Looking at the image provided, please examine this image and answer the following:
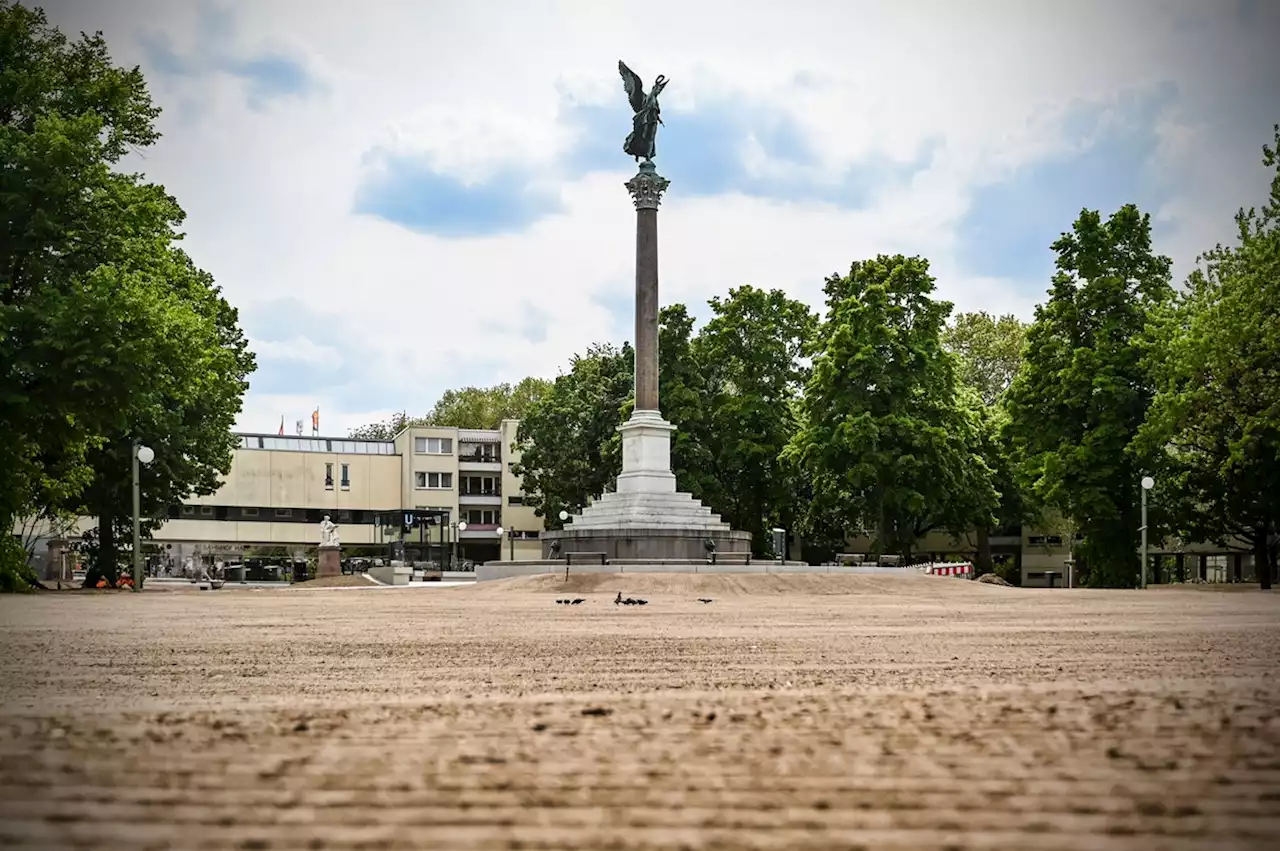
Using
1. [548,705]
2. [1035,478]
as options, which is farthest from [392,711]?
[1035,478]

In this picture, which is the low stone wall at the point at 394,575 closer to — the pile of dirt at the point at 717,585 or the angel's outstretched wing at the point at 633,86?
the pile of dirt at the point at 717,585

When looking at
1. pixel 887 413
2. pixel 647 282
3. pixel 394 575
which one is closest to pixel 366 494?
pixel 394 575

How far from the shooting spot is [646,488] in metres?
45.1

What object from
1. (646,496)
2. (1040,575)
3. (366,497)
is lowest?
(1040,575)

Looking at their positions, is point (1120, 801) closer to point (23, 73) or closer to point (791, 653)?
point (791, 653)

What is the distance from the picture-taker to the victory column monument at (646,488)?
1629 inches

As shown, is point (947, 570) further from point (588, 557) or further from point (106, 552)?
point (106, 552)

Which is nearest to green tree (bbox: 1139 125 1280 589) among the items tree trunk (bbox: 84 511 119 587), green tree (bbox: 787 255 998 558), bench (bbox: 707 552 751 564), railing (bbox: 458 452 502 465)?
green tree (bbox: 787 255 998 558)

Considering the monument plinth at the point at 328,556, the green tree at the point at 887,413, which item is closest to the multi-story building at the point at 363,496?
the monument plinth at the point at 328,556

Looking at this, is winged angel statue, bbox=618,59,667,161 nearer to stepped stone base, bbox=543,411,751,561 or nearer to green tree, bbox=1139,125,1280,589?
stepped stone base, bbox=543,411,751,561

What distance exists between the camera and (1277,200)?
126ft

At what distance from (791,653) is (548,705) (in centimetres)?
515

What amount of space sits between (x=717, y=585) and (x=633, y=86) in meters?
24.4

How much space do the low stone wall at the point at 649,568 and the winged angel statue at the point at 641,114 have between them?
54.8ft
